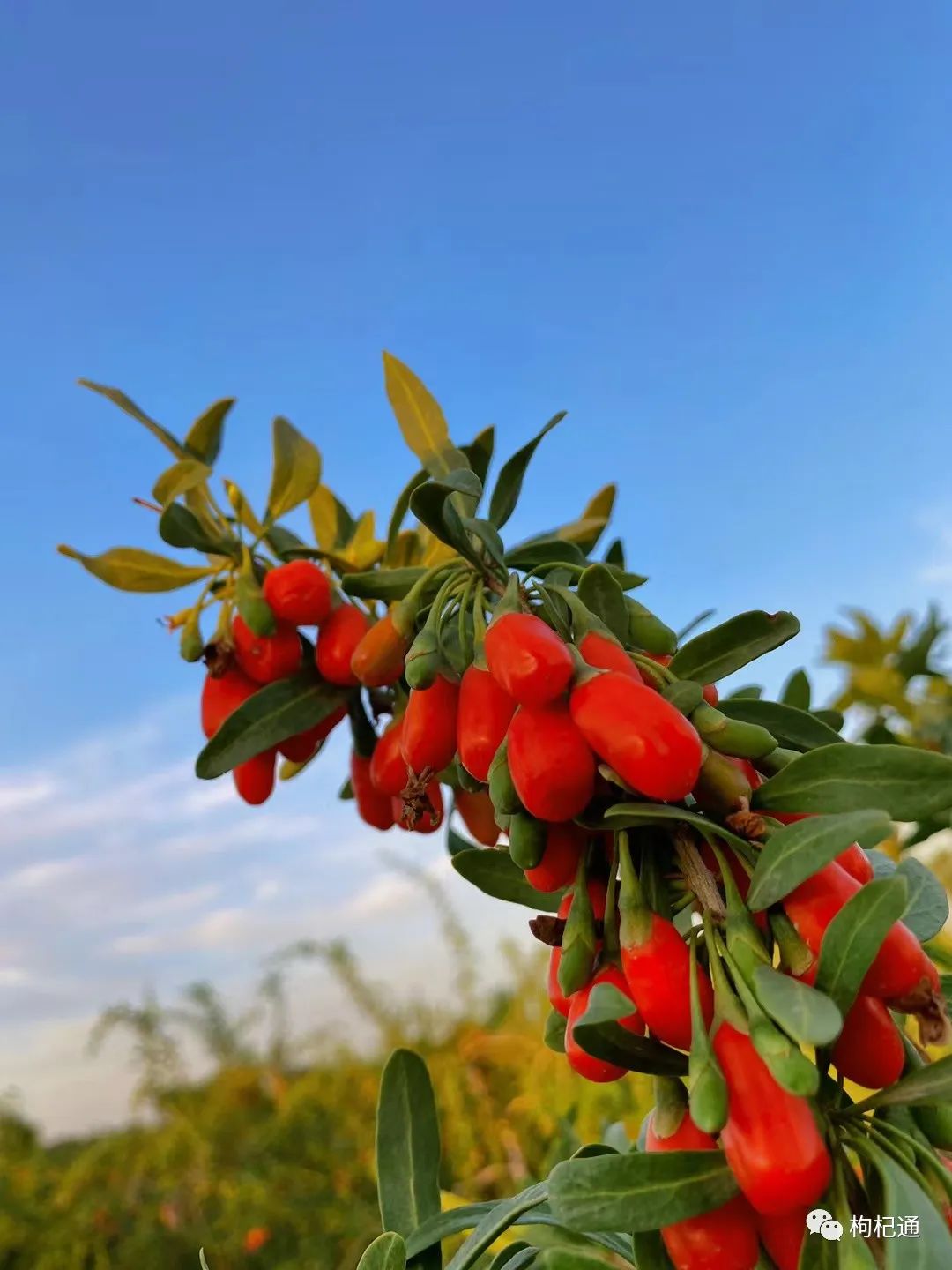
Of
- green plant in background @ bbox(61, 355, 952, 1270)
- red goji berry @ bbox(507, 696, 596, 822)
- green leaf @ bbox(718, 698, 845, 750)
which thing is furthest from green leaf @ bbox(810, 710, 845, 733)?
red goji berry @ bbox(507, 696, 596, 822)

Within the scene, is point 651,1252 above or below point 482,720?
below

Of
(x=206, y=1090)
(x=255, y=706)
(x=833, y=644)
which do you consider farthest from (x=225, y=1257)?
(x=255, y=706)

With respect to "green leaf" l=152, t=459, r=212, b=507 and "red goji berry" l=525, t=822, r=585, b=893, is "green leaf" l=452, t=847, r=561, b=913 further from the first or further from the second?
"green leaf" l=152, t=459, r=212, b=507

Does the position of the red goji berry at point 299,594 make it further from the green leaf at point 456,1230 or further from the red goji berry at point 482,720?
the green leaf at point 456,1230

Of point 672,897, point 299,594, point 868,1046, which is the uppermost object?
point 299,594

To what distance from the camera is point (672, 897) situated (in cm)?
75

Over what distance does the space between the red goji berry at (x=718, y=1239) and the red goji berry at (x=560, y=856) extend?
0.19m

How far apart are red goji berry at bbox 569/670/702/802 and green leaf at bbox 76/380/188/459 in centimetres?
72

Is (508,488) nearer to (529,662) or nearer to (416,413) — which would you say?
(416,413)

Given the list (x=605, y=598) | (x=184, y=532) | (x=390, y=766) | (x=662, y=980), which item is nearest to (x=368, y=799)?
(x=390, y=766)

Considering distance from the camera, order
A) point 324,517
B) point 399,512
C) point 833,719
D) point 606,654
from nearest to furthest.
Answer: point 606,654
point 833,719
point 399,512
point 324,517

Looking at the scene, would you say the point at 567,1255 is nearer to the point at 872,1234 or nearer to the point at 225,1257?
the point at 872,1234

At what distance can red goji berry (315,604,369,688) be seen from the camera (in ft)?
3.59

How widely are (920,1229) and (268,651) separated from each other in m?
0.79
